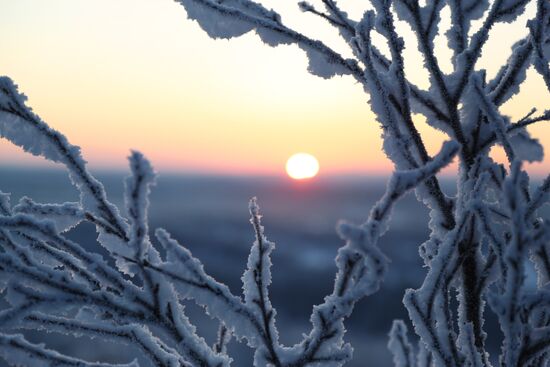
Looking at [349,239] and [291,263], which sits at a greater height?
[291,263]

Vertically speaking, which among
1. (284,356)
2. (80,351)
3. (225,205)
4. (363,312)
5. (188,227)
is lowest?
(284,356)

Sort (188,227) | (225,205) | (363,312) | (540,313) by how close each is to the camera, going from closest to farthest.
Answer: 1. (540,313)
2. (363,312)
3. (188,227)
4. (225,205)

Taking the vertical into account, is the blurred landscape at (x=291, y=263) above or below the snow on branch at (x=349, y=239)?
above

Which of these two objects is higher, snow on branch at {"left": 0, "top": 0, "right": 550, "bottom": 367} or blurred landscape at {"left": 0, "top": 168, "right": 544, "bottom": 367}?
blurred landscape at {"left": 0, "top": 168, "right": 544, "bottom": 367}

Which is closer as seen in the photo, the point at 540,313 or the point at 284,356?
the point at 284,356

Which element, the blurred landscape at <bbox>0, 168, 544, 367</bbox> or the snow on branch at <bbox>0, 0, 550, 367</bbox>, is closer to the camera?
the snow on branch at <bbox>0, 0, 550, 367</bbox>

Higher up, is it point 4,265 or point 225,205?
point 225,205

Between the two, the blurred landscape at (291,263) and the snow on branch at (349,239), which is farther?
the blurred landscape at (291,263)

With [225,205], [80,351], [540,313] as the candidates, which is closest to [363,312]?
[80,351]

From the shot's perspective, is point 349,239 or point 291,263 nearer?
point 349,239

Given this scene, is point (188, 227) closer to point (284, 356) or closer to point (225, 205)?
point (225, 205)

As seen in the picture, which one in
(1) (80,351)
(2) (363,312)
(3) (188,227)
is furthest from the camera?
(3) (188,227)
